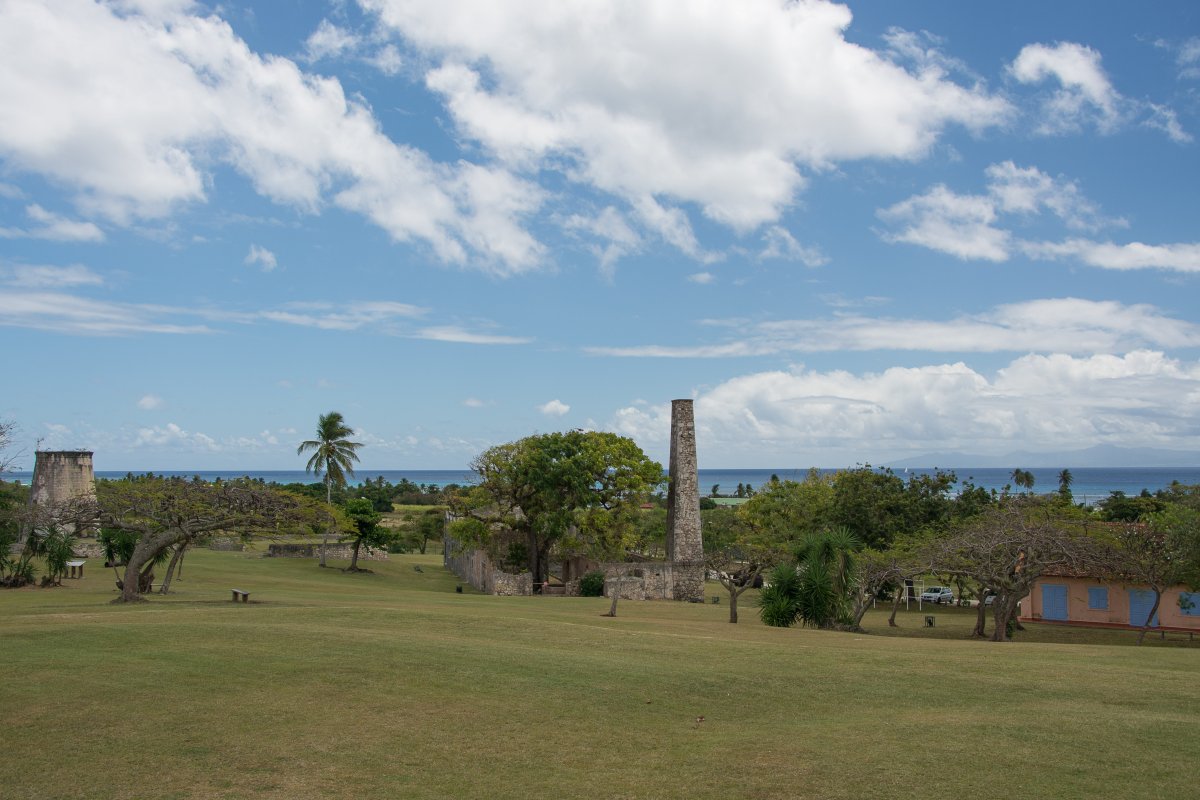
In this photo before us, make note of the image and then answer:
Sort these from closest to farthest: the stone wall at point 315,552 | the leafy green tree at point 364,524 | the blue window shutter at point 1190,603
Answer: the blue window shutter at point 1190,603, the leafy green tree at point 364,524, the stone wall at point 315,552

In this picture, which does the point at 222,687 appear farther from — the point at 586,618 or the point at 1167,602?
the point at 1167,602

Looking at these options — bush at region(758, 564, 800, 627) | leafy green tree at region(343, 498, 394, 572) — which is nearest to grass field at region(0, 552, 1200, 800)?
bush at region(758, 564, 800, 627)

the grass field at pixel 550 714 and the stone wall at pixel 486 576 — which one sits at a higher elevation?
the grass field at pixel 550 714

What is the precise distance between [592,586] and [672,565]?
4648 millimetres

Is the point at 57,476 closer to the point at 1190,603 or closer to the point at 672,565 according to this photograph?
the point at 672,565

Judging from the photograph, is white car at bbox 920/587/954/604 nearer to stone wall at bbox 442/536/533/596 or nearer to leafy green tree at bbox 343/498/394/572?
stone wall at bbox 442/536/533/596

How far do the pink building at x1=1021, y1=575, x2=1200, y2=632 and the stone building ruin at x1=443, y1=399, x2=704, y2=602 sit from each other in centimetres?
1621

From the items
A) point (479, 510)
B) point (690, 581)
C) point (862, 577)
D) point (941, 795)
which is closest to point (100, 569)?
point (479, 510)

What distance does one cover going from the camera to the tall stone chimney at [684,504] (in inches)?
1925

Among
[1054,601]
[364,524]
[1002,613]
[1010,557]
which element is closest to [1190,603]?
[1054,601]

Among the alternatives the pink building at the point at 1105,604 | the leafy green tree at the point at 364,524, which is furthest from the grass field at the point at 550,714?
the leafy green tree at the point at 364,524

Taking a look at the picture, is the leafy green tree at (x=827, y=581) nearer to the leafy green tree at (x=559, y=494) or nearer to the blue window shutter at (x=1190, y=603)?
the blue window shutter at (x=1190, y=603)

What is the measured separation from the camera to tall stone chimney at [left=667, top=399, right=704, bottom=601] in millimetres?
48906

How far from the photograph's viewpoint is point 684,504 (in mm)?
50938
